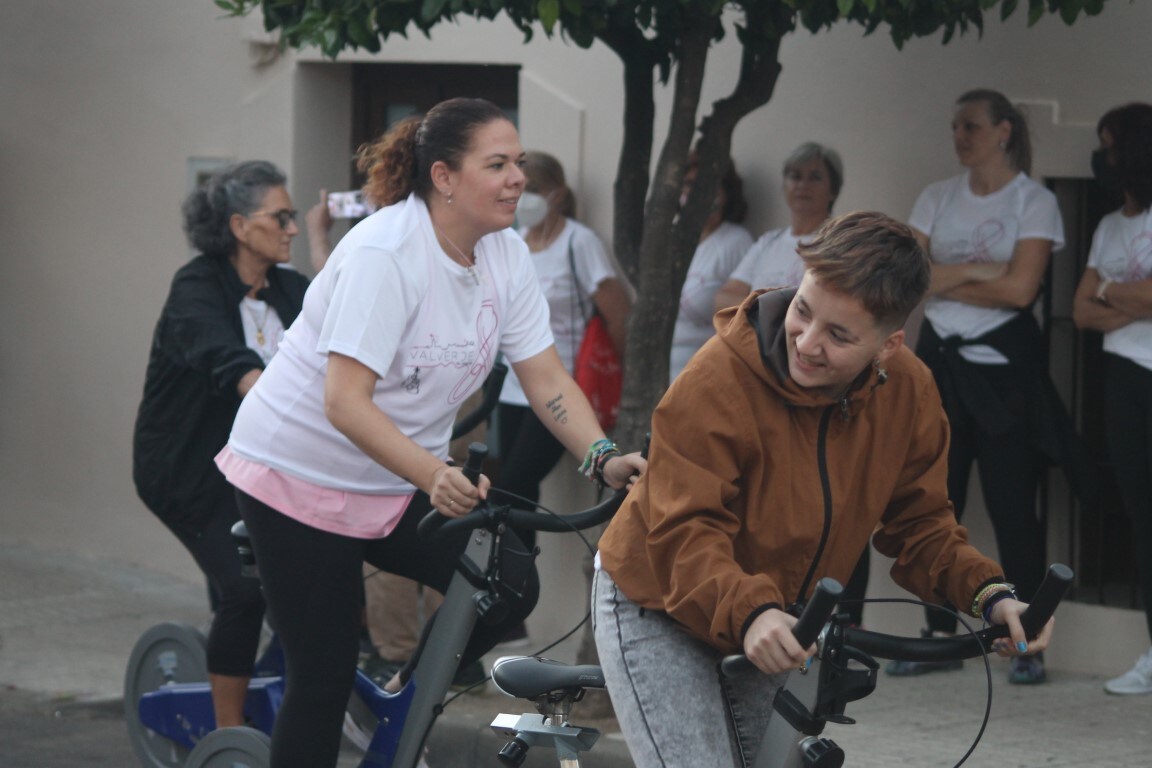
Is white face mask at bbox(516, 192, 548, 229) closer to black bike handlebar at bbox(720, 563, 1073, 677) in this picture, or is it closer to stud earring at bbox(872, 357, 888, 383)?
stud earring at bbox(872, 357, 888, 383)

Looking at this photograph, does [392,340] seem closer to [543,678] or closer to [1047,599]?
[543,678]

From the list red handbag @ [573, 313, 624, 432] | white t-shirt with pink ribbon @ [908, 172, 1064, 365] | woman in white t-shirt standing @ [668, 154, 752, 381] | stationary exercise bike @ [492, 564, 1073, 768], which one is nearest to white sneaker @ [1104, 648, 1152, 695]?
white t-shirt with pink ribbon @ [908, 172, 1064, 365]

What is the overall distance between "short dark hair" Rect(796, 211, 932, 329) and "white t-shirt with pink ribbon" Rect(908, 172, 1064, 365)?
368 cm

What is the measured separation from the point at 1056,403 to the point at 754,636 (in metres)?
4.17

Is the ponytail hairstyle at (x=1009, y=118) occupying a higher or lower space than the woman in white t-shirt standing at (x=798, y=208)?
higher

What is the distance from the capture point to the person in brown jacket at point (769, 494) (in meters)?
2.95

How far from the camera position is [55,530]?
400 inches

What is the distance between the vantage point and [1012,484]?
21.7 ft

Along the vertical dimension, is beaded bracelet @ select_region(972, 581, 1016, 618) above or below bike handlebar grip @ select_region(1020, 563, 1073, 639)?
below

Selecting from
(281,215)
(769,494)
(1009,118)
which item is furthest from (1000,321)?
(769,494)

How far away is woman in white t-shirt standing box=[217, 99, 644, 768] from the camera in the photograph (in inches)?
156

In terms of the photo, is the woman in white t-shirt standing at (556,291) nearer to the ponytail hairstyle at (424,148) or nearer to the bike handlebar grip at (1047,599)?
the ponytail hairstyle at (424,148)

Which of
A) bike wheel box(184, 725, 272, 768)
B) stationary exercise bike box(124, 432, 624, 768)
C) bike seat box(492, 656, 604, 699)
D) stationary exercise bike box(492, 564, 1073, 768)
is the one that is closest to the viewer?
stationary exercise bike box(492, 564, 1073, 768)

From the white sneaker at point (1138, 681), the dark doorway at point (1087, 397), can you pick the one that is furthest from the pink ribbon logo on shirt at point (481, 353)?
the dark doorway at point (1087, 397)
